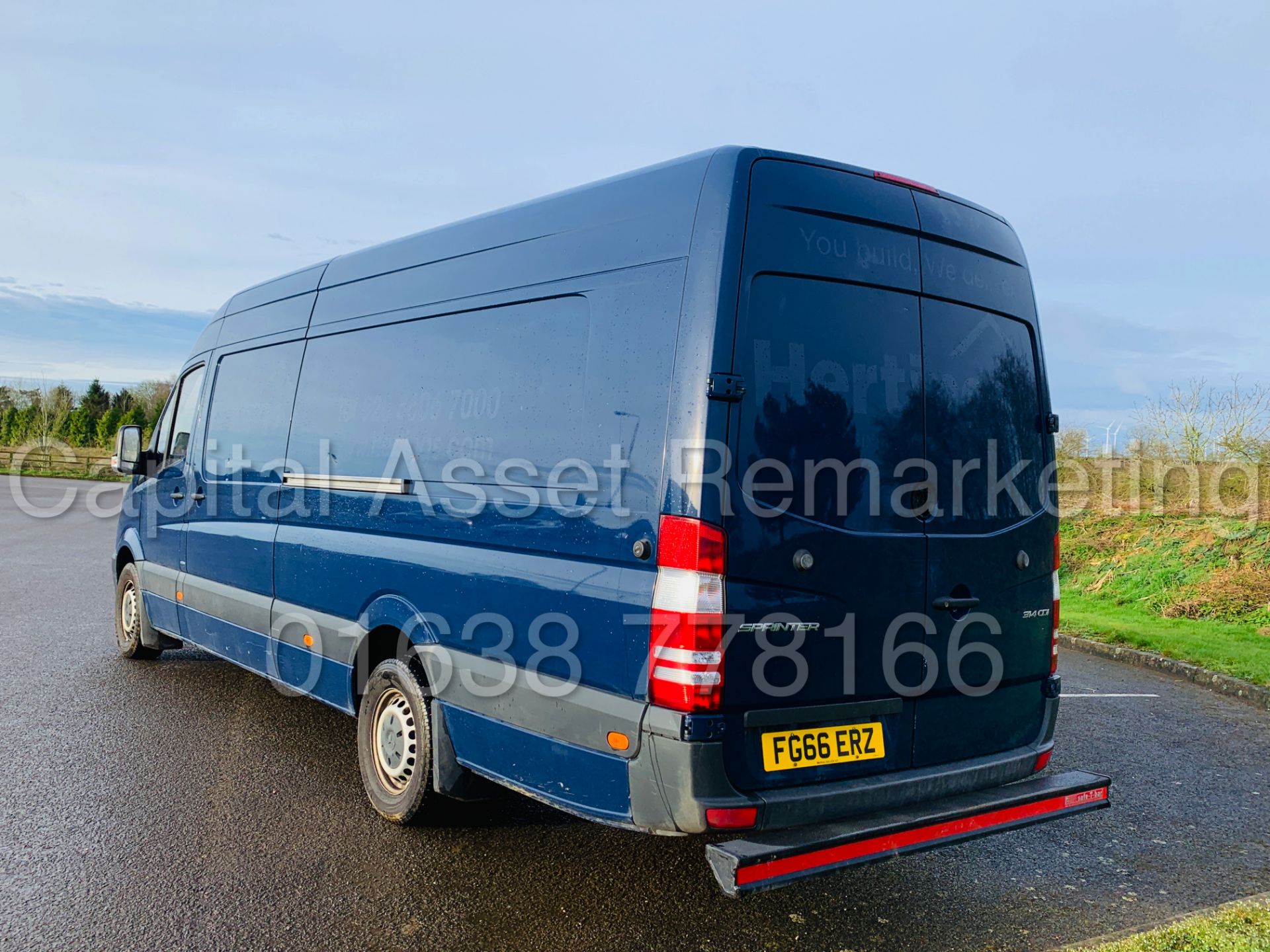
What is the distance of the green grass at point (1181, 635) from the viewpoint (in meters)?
9.57

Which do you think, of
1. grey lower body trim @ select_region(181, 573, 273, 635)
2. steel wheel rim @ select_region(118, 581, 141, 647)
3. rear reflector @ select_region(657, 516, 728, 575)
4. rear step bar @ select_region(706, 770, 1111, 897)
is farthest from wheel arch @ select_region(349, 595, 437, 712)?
steel wheel rim @ select_region(118, 581, 141, 647)

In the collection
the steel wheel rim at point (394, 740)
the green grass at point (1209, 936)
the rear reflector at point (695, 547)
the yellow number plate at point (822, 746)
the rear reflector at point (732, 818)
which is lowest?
the green grass at point (1209, 936)

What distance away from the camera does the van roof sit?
3652 millimetres

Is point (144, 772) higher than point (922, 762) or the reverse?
the reverse

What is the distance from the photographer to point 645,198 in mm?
3859

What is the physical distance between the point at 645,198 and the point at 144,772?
4.02m

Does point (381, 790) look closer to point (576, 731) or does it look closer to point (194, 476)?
point (576, 731)

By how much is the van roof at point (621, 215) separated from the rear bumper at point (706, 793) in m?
1.70

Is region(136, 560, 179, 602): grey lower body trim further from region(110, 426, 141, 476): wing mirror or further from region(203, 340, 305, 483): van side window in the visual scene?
region(203, 340, 305, 483): van side window

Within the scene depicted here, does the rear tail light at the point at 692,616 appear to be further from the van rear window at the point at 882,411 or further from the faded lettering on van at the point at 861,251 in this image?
the faded lettering on van at the point at 861,251

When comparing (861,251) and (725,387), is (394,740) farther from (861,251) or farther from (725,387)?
(861,251)

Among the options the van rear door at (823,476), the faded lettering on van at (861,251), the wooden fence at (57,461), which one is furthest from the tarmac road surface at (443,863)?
the wooden fence at (57,461)

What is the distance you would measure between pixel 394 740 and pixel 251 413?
2683mm

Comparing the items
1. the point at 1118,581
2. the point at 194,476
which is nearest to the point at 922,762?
the point at 194,476
